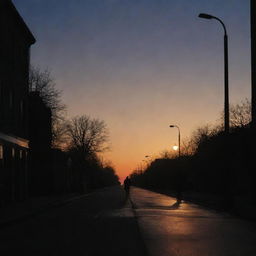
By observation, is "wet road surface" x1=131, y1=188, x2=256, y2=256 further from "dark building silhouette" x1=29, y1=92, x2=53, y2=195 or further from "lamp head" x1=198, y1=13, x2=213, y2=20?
"dark building silhouette" x1=29, y1=92, x2=53, y2=195

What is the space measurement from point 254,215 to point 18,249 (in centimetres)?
1306

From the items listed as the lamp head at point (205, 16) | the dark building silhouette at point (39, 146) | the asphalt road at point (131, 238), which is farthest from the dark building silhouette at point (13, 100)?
the dark building silhouette at point (39, 146)

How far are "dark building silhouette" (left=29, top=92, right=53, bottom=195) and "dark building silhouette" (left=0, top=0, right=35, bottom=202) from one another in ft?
55.4

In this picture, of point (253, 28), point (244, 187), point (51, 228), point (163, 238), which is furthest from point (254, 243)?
point (244, 187)

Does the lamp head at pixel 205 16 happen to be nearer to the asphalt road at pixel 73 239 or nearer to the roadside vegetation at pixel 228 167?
the roadside vegetation at pixel 228 167

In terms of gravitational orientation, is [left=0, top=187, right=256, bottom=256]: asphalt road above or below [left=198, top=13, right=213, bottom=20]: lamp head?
below

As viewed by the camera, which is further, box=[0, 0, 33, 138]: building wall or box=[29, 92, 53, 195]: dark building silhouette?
box=[29, 92, 53, 195]: dark building silhouette

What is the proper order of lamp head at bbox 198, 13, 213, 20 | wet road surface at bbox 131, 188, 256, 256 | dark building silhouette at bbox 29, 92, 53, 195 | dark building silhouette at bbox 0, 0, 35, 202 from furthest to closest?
dark building silhouette at bbox 29, 92, 53, 195 < dark building silhouette at bbox 0, 0, 35, 202 < lamp head at bbox 198, 13, 213, 20 < wet road surface at bbox 131, 188, 256, 256

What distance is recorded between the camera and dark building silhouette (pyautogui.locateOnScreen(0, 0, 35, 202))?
32.5m

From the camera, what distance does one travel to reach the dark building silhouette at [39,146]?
57.3m

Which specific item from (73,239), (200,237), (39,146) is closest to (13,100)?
(73,239)

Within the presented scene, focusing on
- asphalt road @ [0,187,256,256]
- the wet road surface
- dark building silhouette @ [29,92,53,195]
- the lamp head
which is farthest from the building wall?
dark building silhouette @ [29,92,53,195]

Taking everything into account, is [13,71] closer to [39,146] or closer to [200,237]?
[200,237]

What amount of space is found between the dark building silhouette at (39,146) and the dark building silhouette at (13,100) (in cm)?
1688
